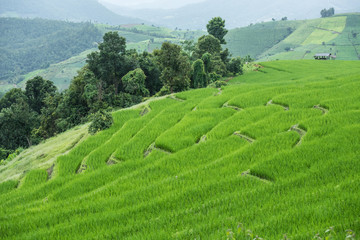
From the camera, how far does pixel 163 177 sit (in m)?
7.07

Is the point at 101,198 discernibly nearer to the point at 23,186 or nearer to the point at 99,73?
the point at 23,186

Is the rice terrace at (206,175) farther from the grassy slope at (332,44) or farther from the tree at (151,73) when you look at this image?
the grassy slope at (332,44)

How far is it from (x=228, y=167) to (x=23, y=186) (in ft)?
19.1

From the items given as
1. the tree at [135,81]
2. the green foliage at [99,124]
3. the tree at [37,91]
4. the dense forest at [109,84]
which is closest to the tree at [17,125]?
the dense forest at [109,84]

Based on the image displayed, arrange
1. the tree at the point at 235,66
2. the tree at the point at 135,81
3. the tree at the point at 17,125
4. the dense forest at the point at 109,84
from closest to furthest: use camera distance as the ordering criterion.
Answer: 1. the dense forest at the point at 109,84
2. the tree at the point at 135,81
3. the tree at the point at 17,125
4. the tree at the point at 235,66

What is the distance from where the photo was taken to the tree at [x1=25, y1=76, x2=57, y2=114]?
54156 millimetres

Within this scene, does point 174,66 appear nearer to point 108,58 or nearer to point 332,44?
point 108,58

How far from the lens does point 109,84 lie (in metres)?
45.2

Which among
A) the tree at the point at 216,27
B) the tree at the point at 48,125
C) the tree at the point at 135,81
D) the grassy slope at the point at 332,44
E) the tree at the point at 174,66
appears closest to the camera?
the tree at the point at 174,66

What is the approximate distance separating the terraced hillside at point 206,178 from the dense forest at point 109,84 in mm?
24474

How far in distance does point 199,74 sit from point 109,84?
15.2m

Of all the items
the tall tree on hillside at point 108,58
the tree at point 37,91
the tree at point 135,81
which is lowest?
the tree at point 37,91

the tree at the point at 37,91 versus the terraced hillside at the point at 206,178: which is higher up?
the terraced hillside at the point at 206,178

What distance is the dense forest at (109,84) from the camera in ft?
118
